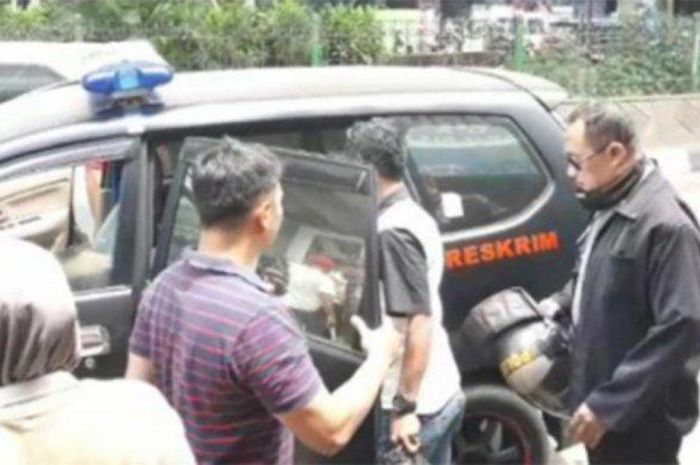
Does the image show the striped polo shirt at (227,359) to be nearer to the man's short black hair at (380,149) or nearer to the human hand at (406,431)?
the human hand at (406,431)

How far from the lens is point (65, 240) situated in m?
3.87

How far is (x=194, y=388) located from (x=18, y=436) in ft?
1.90

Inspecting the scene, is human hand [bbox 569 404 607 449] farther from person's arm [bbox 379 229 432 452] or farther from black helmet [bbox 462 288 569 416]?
person's arm [bbox 379 229 432 452]

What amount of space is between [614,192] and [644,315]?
33 cm

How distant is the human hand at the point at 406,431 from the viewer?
332 cm

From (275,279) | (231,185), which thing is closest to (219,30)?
(275,279)

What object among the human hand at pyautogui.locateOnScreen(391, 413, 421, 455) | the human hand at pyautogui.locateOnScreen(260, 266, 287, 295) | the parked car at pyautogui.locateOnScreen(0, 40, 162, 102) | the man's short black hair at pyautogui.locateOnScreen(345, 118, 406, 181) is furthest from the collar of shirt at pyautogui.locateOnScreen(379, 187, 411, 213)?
the parked car at pyautogui.locateOnScreen(0, 40, 162, 102)

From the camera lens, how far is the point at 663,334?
2.91m

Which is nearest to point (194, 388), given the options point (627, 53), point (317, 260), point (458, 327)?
point (317, 260)

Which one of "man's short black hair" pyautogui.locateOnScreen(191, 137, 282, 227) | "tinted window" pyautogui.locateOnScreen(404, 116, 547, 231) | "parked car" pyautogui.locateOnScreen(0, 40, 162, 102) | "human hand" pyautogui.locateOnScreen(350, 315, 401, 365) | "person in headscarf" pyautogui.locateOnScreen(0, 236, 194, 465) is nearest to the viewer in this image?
"person in headscarf" pyautogui.locateOnScreen(0, 236, 194, 465)

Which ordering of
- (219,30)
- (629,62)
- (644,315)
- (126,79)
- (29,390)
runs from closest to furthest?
(29,390) < (644,315) < (126,79) < (219,30) < (629,62)

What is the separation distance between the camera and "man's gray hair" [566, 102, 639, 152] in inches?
121

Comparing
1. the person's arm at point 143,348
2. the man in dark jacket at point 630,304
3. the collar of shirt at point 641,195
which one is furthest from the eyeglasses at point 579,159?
the person's arm at point 143,348

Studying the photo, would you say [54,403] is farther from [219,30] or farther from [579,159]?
[219,30]
